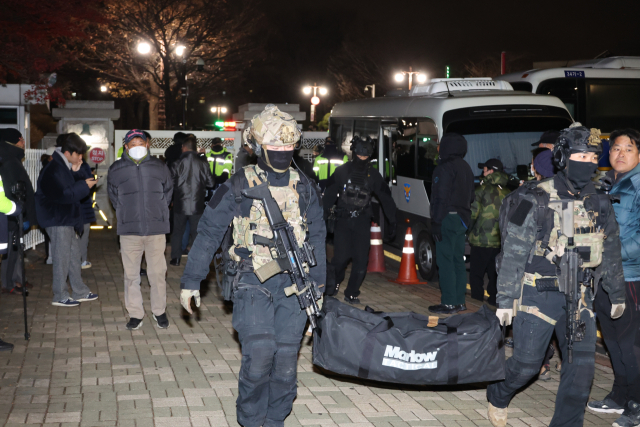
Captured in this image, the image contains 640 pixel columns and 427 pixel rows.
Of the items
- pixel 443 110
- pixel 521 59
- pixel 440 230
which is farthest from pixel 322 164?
pixel 521 59

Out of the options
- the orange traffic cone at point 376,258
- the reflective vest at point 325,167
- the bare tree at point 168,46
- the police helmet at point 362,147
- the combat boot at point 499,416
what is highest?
the bare tree at point 168,46

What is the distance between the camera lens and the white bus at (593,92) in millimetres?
15406

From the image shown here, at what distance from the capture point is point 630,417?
509 centimetres

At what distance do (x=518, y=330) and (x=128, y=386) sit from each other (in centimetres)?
310

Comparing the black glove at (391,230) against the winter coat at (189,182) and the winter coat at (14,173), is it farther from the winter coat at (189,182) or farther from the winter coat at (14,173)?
the winter coat at (14,173)

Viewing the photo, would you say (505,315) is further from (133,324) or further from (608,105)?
(608,105)

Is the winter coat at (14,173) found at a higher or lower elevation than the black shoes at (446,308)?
higher

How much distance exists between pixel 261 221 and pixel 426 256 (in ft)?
22.0

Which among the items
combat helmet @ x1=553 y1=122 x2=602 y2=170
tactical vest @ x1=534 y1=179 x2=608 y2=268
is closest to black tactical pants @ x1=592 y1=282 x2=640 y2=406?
tactical vest @ x1=534 y1=179 x2=608 y2=268

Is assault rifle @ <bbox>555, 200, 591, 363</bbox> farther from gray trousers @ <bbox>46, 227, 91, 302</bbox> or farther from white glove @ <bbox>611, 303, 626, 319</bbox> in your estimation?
gray trousers @ <bbox>46, 227, 91, 302</bbox>

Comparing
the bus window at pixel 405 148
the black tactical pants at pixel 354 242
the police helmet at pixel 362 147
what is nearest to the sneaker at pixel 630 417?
the black tactical pants at pixel 354 242

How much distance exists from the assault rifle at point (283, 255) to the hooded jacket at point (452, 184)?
157 inches

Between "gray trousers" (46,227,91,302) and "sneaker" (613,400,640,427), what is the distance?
6251 millimetres

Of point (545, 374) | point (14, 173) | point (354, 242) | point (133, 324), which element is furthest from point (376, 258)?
point (14, 173)
